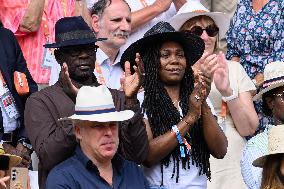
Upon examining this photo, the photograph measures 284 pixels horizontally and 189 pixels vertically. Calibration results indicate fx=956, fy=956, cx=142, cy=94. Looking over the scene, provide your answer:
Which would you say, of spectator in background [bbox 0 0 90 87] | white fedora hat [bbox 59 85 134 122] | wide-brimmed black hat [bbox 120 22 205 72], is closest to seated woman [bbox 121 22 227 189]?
wide-brimmed black hat [bbox 120 22 205 72]

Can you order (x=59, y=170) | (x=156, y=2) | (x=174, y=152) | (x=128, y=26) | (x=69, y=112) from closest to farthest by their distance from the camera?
(x=59, y=170) → (x=69, y=112) → (x=174, y=152) → (x=128, y=26) → (x=156, y=2)

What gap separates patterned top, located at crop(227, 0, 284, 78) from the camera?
32.3 feet

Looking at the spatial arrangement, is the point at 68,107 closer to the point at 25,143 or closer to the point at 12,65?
the point at 25,143

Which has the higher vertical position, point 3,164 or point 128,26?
point 128,26

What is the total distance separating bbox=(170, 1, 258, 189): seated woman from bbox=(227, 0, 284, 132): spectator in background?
0.56m

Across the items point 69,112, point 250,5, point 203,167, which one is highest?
point 250,5

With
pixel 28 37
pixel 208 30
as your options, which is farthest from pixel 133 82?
pixel 28 37

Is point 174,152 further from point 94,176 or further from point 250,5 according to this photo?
point 250,5

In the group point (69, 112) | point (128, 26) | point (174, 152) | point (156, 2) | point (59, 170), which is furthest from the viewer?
point (156, 2)

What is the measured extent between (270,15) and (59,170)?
4014 millimetres

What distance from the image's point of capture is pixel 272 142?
22.5 ft

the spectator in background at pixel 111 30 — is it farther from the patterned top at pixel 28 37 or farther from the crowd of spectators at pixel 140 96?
the patterned top at pixel 28 37

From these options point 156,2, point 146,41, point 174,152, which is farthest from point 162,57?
point 156,2

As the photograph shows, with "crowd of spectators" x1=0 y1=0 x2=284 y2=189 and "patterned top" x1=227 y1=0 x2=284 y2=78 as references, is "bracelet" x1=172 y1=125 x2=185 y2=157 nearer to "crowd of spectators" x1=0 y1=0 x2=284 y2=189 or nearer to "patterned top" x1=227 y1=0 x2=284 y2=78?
"crowd of spectators" x1=0 y1=0 x2=284 y2=189
